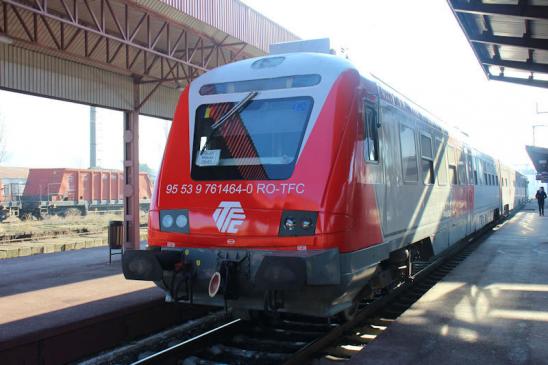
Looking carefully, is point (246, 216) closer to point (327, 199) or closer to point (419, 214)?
point (327, 199)

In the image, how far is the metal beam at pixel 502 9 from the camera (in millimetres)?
9594

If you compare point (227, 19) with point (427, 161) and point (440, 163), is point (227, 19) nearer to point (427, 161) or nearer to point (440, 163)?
point (440, 163)

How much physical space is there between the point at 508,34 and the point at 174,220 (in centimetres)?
993

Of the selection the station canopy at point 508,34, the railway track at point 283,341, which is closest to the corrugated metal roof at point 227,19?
the station canopy at point 508,34

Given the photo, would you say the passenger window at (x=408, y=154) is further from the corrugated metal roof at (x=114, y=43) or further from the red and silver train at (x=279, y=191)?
the corrugated metal roof at (x=114, y=43)

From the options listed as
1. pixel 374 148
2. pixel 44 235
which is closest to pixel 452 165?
pixel 374 148

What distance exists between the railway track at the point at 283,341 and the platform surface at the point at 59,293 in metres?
1.11

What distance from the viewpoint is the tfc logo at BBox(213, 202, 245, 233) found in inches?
204

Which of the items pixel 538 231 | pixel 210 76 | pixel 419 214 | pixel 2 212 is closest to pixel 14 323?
pixel 210 76

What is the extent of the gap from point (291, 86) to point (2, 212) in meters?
28.4

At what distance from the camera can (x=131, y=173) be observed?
39.7 ft

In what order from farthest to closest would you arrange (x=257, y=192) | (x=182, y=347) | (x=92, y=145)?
(x=92, y=145), (x=182, y=347), (x=257, y=192)

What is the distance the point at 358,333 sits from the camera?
6.51m

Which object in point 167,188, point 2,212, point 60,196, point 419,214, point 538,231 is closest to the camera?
point 167,188
